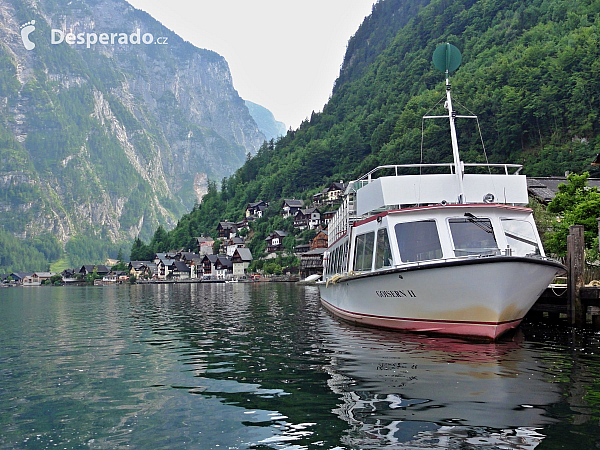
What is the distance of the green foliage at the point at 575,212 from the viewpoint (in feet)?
111

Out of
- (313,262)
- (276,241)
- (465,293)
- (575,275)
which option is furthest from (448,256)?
(276,241)

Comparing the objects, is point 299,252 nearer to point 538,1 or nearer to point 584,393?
point 538,1

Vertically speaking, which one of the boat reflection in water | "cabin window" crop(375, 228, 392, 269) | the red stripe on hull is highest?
"cabin window" crop(375, 228, 392, 269)

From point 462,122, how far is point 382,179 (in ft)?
323

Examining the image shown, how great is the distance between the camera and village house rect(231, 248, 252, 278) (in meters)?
167

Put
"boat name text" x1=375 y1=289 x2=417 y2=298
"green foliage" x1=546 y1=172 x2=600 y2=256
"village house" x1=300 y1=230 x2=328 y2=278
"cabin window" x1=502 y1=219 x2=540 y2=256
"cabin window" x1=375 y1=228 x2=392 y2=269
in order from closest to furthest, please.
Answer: "boat name text" x1=375 y1=289 x2=417 y2=298 → "cabin window" x1=502 y1=219 x2=540 y2=256 → "cabin window" x1=375 y1=228 x2=392 y2=269 → "green foliage" x1=546 y1=172 x2=600 y2=256 → "village house" x1=300 y1=230 x2=328 y2=278

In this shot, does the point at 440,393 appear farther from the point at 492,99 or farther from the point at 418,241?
the point at 492,99

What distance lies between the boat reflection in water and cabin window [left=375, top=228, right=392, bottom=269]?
307 centimetres

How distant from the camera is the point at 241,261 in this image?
168 metres

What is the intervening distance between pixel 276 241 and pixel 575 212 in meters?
132

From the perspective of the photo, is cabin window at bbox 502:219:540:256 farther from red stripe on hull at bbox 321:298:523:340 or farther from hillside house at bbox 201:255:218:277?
hillside house at bbox 201:255:218:277

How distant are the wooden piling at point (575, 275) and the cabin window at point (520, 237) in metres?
3.79

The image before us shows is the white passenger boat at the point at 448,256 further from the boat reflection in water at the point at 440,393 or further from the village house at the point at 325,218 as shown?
the village house at the point at 325,218

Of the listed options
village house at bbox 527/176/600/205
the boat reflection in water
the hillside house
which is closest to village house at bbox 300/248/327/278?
the hillside house
